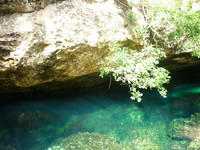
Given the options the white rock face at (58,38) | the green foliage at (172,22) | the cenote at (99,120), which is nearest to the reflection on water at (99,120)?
the cenote at (99,120)

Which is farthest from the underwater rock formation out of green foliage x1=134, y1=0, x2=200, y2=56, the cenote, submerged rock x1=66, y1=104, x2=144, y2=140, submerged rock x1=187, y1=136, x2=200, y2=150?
green foliage x1=134, y1=0, x2=200, y2=56

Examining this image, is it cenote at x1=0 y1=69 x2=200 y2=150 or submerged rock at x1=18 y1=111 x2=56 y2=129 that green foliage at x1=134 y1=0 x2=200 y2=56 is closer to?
cenote at x1=0 y1=69 x2=200 y2=150

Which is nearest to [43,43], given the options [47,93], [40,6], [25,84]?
[40,6]

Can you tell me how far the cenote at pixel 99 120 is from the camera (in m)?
6.55

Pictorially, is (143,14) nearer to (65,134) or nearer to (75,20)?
(75,20)

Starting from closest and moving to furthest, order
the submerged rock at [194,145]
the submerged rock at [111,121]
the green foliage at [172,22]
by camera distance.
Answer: the submerged rock at [194,145], the green foliage at [172,22], the submerged rock at [111,121]

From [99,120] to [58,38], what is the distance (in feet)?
12.8

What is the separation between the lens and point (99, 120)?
27.3 ft

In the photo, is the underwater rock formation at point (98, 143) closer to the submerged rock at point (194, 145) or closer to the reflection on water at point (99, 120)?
the reflection on water at point (99, 120)

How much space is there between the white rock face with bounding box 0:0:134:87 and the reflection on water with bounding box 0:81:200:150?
202 cm

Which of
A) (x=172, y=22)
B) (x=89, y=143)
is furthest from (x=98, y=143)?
(x=172, y=22)

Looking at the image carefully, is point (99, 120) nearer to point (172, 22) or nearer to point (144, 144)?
point (144, 144)

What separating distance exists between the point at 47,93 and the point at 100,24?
18.6 ft

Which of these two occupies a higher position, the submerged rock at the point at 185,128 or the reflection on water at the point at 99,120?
the submerged rock at the point at 185,128
